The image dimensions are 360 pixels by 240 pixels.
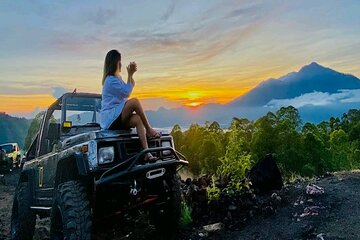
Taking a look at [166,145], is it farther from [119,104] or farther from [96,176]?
[96,176]

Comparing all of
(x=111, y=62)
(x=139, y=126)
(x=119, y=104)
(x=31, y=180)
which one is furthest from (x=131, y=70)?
(x=31, y=180)

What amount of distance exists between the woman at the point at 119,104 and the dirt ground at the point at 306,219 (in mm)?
1832

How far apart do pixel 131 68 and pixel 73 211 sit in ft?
7.52

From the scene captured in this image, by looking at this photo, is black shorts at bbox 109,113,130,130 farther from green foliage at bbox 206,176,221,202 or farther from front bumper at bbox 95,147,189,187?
green foliage at bbox 206,176,221,202

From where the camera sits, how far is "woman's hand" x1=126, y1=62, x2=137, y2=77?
6504mm

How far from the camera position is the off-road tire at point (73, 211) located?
5400 millimetres

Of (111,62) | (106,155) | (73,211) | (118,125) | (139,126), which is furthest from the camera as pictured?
(111,62)

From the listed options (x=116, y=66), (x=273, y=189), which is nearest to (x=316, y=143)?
(x=273, y=189)

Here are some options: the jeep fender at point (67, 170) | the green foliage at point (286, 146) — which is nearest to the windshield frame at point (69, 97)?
the jeep fender at point (67, 170)

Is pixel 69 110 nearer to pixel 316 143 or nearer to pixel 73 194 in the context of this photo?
pixel 73 194

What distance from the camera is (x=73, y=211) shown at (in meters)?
5.50

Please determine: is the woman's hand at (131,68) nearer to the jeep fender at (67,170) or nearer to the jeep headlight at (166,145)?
the jeep headlight at (166,145)

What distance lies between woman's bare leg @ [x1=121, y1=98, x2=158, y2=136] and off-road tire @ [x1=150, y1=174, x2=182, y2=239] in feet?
3.60

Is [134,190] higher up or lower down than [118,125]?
lower down
